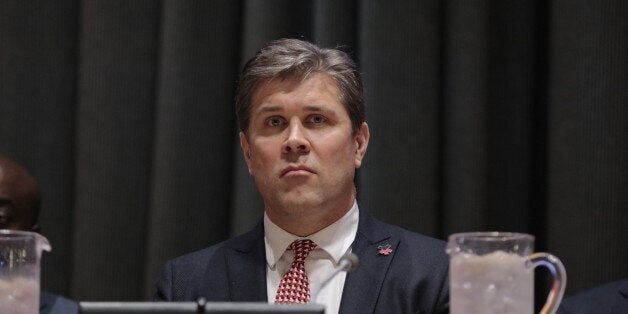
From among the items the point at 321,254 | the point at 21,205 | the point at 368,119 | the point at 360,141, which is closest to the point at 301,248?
the point at 321,254

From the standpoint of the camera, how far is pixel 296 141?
80.7 inches

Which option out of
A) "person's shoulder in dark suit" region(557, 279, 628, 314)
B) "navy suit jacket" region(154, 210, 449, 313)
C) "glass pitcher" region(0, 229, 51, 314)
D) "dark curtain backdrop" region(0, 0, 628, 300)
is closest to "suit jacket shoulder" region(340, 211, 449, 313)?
"navy suit jacket" region(154, 210, 449, 313)

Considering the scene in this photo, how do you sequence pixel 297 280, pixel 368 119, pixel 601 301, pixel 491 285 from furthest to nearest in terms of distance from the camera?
1. pixel 368 119
2. pixel 601 301
3. pixel 297 280
4. pixel 491 285

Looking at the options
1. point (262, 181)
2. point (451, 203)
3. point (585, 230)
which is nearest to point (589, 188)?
point (585, 230)

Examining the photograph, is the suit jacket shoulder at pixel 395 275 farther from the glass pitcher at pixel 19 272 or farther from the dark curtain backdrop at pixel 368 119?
the glass pitcher at pixel 19 272

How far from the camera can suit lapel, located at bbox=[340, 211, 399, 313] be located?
2012 millimetres

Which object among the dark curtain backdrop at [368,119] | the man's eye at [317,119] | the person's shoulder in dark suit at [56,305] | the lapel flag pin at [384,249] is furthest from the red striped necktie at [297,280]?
the person's shoulder in dark suit at [56,305]

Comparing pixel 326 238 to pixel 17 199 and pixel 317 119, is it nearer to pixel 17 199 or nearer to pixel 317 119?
pixel 317 119

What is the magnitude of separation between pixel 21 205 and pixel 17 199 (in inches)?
0.7

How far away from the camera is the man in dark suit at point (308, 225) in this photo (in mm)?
2043

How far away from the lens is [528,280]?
1.44 m

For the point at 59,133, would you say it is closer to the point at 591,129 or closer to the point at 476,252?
the point at 591,129

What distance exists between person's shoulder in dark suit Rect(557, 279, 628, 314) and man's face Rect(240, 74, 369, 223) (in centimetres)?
56

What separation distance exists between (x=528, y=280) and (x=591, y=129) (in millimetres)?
1223
